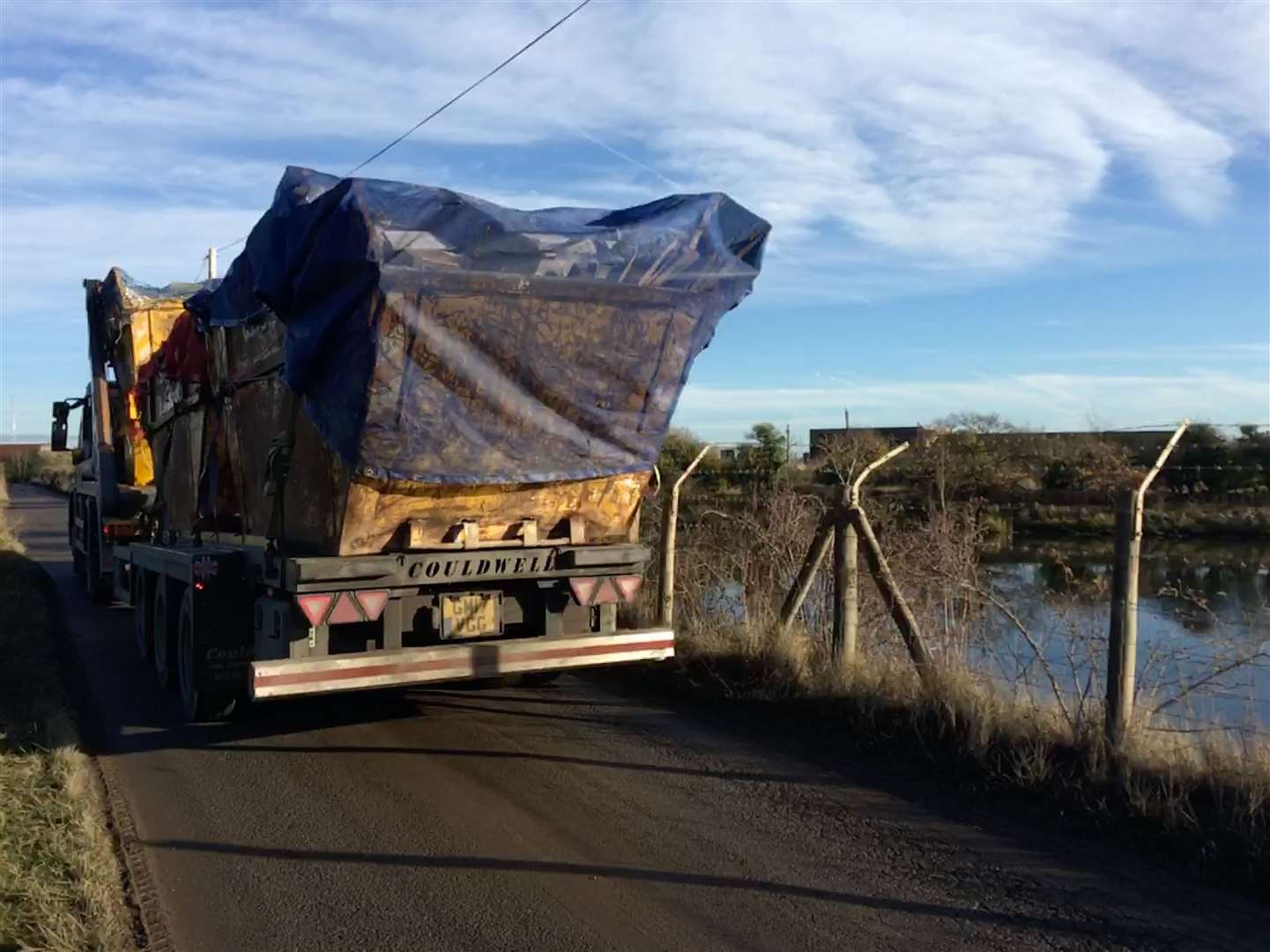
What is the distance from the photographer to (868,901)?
16.3 ft

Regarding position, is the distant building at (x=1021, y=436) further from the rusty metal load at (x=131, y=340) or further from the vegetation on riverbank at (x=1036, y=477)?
the rusty metal load at (x=131, y=340)

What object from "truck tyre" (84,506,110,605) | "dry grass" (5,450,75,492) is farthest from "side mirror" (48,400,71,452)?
"dry grass" (5,450,75,492)

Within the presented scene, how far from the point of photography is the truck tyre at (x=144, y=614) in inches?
411

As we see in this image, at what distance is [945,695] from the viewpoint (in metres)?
7.19

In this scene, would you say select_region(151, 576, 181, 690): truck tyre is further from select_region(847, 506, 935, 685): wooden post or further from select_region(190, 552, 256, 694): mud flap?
select_region(847, 506, 935, 685): wooden post

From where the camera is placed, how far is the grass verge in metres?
5.39

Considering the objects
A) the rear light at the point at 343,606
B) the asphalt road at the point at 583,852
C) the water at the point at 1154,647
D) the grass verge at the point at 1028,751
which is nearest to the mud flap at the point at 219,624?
the asphalt road at the point at 583,852

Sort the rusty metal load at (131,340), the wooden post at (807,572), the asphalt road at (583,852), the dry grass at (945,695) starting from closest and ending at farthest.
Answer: the asphalt road at (583,852), the dry grass at (945,695), the wooden post at (807,572), the rusty metal load at (131,340)

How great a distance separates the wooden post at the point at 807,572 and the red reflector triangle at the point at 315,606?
11.5 ft

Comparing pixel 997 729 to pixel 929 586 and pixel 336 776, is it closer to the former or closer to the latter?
pixel 929 586

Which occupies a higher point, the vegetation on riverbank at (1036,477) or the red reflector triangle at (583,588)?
the vegetation on riverbank at (1036,477)

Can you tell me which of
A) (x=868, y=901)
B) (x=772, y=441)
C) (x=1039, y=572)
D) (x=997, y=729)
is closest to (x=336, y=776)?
(x=868, y=901)

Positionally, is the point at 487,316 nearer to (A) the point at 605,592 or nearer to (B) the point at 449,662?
(B) the point at 449,662

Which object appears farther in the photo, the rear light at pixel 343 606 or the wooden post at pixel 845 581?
the wooden post at pixel 845 581
